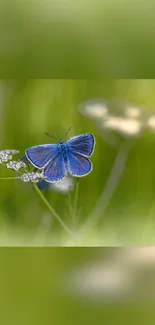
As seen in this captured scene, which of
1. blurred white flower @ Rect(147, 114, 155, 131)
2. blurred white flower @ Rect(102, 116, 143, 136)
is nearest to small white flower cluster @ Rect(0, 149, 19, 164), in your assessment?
blurred white flower @ Rect(102, 116, 143, 136)

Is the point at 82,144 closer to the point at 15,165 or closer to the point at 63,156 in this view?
the point at 63,156

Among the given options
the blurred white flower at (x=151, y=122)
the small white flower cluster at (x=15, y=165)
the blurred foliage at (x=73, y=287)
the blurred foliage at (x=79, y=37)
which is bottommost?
the blurred foliage at (x=73, y=287)

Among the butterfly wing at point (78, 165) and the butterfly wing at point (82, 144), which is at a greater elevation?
the butterfly wing at point (82, 144)

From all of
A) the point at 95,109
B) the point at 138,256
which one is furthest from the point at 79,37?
the point at 138,256

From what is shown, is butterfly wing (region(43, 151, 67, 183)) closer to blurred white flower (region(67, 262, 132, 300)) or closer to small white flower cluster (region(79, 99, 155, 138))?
small white flower cluster (region(79, 99, 155, 138))

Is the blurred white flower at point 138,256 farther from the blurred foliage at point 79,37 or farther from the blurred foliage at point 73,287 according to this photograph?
the blurred foliage at point 79,37

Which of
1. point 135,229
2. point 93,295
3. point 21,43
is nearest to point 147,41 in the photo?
point 21,43

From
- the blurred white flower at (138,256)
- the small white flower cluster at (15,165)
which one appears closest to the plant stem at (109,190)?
the blurred white flower at (138,256)
